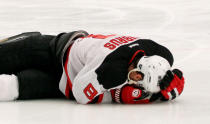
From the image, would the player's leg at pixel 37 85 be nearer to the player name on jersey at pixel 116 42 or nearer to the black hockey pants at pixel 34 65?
the black hockey pants at pixel 34 65

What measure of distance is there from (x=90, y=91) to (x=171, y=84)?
11.0 inches

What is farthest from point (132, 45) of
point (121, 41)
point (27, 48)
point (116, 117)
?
point (27, 48)

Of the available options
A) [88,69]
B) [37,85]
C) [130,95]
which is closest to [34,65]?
[37,85]

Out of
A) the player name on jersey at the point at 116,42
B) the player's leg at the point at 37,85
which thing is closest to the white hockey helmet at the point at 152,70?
the player name on jersey at the point at 116,42

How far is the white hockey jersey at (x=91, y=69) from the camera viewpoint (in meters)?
1.47

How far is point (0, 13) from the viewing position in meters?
4.38

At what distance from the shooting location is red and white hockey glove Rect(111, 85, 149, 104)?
1.51 metres

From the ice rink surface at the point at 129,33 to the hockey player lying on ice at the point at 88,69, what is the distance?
5 cm

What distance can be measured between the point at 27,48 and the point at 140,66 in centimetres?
53

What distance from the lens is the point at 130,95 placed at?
5.03 ft

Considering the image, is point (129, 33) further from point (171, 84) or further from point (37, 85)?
point (171, 84)

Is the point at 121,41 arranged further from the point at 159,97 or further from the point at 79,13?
the point at 79,13

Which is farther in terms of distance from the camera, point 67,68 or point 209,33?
point 209,33

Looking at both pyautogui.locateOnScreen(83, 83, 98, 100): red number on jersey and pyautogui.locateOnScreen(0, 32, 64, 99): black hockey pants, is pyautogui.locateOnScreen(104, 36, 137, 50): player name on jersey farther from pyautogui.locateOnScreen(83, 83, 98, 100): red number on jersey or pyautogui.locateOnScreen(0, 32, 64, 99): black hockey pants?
pyautogui.locateOnScreen(0, 32, 64, 99): black hockey pants
